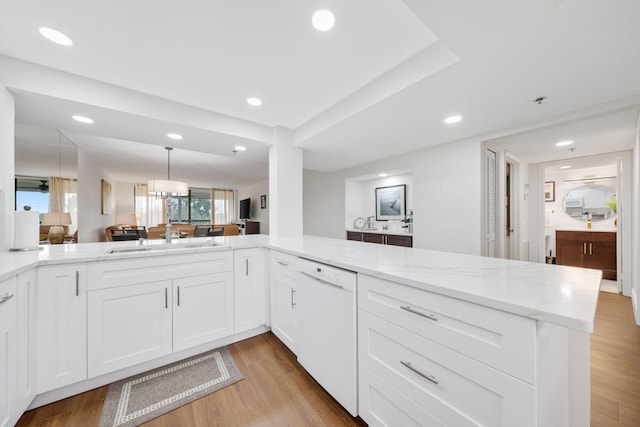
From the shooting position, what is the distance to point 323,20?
1277 mm

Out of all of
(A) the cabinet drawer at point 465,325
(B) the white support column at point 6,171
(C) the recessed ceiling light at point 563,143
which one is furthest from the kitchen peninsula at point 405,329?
(C) the recessed ceiling light at point 563,143

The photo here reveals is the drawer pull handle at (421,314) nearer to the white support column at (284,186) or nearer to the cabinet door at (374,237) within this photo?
the white support column at (284,186)

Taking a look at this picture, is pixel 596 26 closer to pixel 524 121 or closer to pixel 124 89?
pixel 524 121

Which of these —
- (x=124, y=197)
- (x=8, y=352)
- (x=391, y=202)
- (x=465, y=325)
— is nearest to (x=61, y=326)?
(x=8, y=352)

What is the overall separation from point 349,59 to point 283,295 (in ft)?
6.05

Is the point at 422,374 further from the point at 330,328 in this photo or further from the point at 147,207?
the point at 147,207

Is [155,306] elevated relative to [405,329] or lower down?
lower down

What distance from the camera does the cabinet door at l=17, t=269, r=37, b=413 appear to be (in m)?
1.20

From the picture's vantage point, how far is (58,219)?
239 centimetres

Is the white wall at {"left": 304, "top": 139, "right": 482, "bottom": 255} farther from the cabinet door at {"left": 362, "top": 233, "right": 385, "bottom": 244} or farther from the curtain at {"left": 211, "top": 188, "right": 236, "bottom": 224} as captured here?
the curtain at {"left": 211, "top": 188, "right": 236, "bottom": 224}

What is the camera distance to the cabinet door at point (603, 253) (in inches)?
153

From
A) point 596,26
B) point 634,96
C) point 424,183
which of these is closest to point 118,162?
point 424,183

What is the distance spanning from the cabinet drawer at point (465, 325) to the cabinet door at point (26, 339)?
6.02 feet

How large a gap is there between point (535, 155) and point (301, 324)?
4375mm
